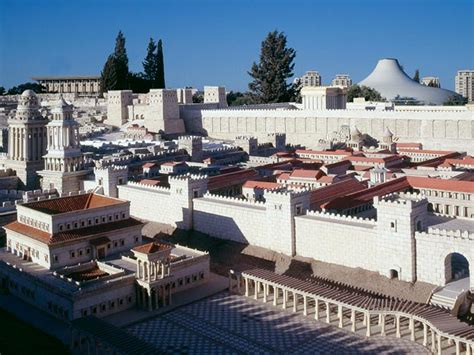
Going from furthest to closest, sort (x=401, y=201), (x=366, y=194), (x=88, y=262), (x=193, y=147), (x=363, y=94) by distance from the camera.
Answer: (x=363, y=94)
(x=193, y=147)
(x=366, y=194)
(x=88, y=262)
(x=401, y=201)

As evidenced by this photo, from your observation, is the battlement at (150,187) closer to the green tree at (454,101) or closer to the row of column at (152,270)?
the row of column at (152,270)

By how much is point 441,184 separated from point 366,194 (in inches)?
178

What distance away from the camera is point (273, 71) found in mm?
88062

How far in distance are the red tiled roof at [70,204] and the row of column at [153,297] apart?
5950 mm

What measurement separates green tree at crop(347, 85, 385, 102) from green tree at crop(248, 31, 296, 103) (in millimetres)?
13288

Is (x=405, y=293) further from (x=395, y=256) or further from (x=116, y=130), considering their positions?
(x=116, y=130)

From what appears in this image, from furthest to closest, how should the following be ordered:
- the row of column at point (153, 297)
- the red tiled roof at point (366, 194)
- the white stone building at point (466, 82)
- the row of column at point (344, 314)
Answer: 1. the white stone building at point (466, 82)
2. the red tiled roof at point (366, 194)
3. the row of column at point (153, 297)
4. the row of column at point (344, 314)

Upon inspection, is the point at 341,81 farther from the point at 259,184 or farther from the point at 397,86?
the point at 259,184

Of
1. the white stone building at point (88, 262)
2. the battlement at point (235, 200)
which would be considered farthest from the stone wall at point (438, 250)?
the battlement at point (235, 200)

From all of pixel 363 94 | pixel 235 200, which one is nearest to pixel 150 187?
pixel 235 200

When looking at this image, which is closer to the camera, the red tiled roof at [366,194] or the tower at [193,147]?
the red tiled roof at [366,194]

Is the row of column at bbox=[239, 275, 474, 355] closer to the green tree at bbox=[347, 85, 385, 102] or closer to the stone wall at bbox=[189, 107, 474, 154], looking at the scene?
the stone wall at bbox=[189, 107, 474, 154]

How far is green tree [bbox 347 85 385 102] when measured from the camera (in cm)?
9844

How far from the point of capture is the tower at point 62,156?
43281 mm
